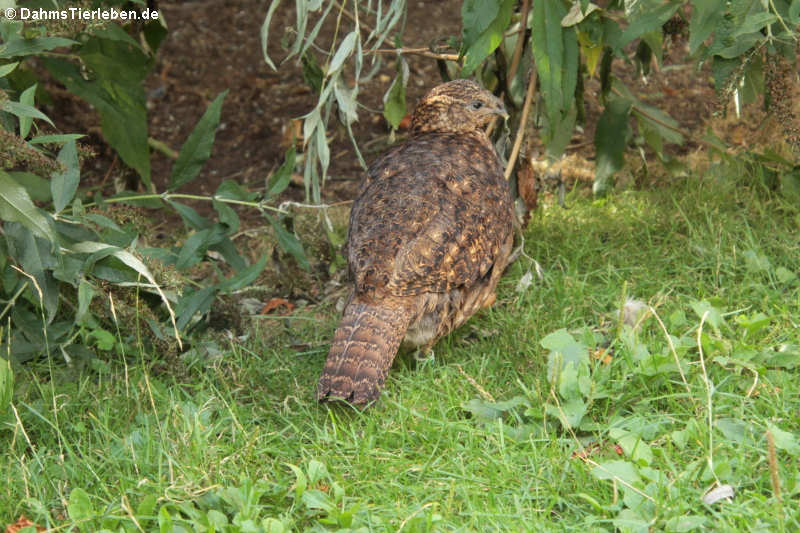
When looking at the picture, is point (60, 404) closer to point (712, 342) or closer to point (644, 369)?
point (644, 369)

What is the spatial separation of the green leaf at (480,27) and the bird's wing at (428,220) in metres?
0.49

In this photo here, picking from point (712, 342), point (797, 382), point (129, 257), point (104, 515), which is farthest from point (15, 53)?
point (797, 382)

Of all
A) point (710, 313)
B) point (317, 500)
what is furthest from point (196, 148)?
point (710, 313)

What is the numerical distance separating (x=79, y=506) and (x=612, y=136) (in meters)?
3.44

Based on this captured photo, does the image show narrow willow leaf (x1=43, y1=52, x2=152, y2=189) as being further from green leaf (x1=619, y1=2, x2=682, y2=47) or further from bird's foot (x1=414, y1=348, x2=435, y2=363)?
green leaf (x1=619, y1=2, x2=682, y2=47)

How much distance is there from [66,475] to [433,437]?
4.22 feet

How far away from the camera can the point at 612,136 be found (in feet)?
17.1

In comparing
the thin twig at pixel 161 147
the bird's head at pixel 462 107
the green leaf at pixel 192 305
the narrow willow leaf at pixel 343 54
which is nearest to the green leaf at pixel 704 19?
the bird's head at pixel 462 107

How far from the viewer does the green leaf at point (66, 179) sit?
3.67 metres

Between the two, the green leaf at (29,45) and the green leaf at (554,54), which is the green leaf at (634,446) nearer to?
the green leaf at (554,54)

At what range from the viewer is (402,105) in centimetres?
491

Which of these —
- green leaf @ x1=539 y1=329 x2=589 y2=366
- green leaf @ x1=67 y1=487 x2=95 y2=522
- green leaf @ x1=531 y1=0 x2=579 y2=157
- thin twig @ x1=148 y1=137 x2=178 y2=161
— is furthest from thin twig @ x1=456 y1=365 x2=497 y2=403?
thin twig @ x1=148 y1=137 x2=178 y2=161

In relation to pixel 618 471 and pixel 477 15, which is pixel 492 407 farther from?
pixel 477 15

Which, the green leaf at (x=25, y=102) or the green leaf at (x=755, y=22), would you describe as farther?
A: the green leaf at (x=755, y=22)
